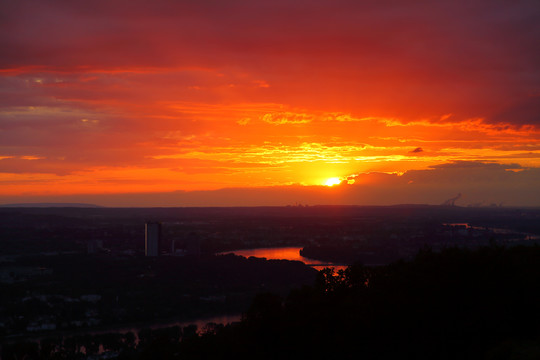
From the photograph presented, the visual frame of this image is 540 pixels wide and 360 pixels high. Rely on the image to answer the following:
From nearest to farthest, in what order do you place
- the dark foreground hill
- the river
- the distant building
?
the dark foreground hill
the river
the distant building

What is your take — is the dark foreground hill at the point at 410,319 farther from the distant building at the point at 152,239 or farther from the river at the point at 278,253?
the distant building at the point at 152,239

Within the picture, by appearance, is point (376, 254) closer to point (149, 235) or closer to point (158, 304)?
point (149, 235)

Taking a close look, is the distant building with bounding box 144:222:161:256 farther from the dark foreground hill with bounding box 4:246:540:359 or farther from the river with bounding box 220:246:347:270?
the dark foreground hill with bounding box 4:246:540:359

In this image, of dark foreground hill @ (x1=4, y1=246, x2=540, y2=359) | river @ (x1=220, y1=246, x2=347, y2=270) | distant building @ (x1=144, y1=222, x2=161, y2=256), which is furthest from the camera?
distant building @ (x1=144, y1=222, x2=161, y2=256)

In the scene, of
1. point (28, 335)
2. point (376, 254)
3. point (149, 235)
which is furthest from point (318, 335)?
point (149, 235)

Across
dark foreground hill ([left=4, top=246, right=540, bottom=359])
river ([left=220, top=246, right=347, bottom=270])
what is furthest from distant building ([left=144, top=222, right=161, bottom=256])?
dark foreground hill ([left=4, top=246, right=540, bottom=359])

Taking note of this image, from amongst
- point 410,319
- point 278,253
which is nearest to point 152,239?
point 278,253

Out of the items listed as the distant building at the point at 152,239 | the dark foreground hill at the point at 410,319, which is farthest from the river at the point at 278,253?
the dark foreground hill at the point at 410,319
